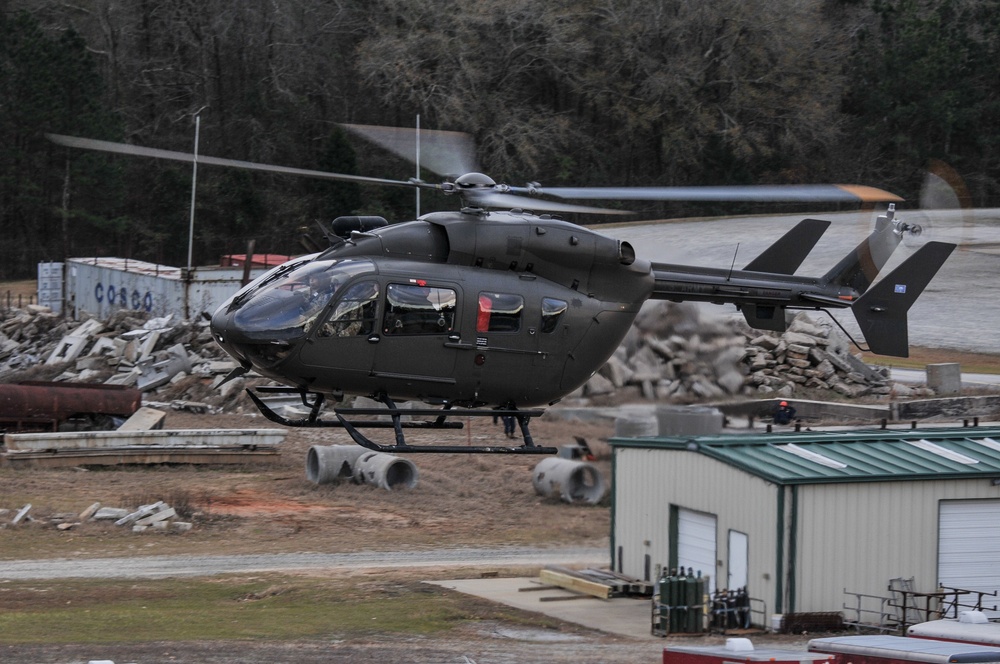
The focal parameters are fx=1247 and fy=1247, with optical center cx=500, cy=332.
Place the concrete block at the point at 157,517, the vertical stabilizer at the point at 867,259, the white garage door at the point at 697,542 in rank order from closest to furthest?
the vertical stabilizer at the point at 867,259 < the white garage door at the point at 697,542 < the concrete block at the point at 157,517

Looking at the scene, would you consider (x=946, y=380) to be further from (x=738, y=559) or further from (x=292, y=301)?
(x=292, y=301)

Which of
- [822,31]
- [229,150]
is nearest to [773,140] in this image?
[822,31]

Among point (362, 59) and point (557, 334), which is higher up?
point (362, 59)

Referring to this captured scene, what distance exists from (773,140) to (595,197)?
131 feet

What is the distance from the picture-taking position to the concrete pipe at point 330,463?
3006 cm

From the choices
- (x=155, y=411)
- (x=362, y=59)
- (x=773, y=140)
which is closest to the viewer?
(x=155, y=411)

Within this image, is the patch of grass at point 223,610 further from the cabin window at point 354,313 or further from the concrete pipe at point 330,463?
the cabin window at point 354,313

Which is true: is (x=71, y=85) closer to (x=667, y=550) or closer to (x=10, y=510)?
(x=10, y=510)

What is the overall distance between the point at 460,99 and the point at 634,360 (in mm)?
29540

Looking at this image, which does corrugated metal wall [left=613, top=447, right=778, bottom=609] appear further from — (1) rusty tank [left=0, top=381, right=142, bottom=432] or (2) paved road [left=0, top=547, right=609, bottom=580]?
(1) rusty tank [left=0, top=381, right=142, bottom=432]

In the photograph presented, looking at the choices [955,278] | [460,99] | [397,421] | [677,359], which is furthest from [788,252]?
[955,278]

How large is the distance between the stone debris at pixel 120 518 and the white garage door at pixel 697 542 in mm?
10541

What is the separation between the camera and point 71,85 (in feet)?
177

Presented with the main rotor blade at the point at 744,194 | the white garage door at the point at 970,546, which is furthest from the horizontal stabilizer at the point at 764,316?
the white garage door at the point at 970,546
